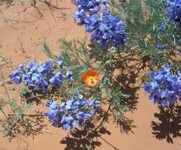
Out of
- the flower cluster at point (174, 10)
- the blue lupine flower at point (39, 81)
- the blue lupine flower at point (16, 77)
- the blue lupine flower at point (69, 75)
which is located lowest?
the blue lupine flower at point (39, 81)

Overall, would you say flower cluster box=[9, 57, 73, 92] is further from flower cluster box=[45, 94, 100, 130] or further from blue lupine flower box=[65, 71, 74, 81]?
flower cluster box=[45, 94, 100, 130]

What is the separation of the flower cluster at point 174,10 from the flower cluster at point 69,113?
0.93 meters

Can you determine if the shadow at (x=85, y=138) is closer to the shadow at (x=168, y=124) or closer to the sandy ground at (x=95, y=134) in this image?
the sandy ground at (x=95, y=134)

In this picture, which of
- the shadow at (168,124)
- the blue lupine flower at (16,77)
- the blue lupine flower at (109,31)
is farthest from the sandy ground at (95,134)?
the blue lupine flower at (109,31)

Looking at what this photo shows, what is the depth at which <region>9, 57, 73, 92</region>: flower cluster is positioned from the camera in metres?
3.11

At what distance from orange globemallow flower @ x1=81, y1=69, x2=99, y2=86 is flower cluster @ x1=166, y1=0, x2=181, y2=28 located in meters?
0.73

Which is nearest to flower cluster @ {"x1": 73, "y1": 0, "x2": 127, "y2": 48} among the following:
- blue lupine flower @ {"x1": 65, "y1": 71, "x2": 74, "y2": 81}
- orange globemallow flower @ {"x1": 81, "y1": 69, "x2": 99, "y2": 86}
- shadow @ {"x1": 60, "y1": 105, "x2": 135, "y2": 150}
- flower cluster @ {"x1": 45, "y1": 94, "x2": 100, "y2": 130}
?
orange globemallow flower @ {"x1": 81, "y1": 69, "x2": 99, "y2": 86}

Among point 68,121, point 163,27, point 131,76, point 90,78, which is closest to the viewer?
point 68,121

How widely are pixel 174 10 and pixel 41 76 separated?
1143 mm

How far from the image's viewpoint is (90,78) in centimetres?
310

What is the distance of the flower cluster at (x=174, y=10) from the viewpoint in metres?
2.90

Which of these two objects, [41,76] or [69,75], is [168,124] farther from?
[41,76]

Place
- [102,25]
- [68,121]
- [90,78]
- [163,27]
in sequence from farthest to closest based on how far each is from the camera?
[163,27] < [90,78] < [102,25] < [68,121]

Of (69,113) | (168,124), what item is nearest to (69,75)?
(69,113)
